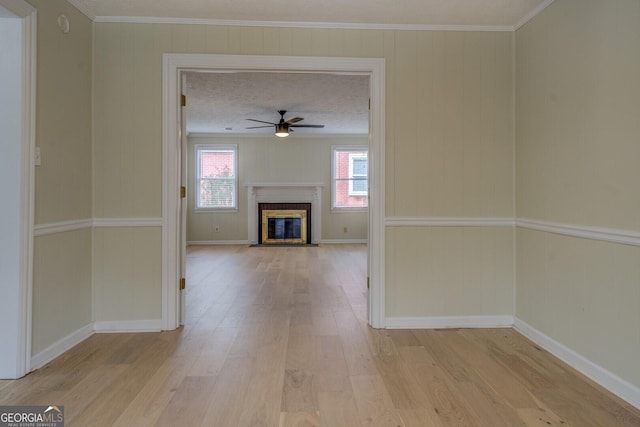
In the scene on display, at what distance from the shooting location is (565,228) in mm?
2334

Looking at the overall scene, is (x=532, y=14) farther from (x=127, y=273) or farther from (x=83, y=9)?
(x=127, y=273)

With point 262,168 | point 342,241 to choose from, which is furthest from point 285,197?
point 342,241

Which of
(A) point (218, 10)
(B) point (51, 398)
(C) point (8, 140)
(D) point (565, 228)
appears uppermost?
(A) point (218, 10)

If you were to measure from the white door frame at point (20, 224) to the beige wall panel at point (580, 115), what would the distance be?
331 centimetres

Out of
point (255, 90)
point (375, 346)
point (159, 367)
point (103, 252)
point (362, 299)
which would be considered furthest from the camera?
point (255, 90)

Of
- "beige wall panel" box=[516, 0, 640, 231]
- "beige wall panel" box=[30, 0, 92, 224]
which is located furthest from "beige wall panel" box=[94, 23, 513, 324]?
"beige wall panel" box=[516, 0, 640, 231]

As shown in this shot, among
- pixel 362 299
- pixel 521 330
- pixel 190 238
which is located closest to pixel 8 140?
pixel 362 299

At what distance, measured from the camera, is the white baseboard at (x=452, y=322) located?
2.91 metres

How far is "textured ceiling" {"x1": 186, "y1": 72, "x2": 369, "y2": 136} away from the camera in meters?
4.49

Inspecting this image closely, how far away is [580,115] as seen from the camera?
7.28ft

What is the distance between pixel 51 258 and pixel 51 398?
2.91 feet

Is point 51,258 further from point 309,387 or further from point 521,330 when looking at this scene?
point 521,330

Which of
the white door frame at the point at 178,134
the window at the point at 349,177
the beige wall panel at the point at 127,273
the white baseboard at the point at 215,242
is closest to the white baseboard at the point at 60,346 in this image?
the beige wall panel at the point at 127,273

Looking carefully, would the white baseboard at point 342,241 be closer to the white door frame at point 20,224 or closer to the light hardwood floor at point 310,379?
the light hardwood floor at point 310,379
